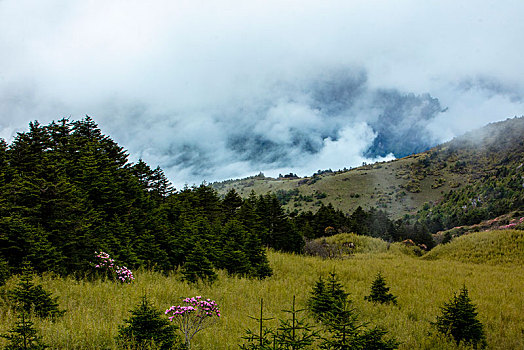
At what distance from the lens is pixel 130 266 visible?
11438mm

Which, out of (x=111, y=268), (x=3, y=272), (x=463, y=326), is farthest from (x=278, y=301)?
(x=3, y=272)

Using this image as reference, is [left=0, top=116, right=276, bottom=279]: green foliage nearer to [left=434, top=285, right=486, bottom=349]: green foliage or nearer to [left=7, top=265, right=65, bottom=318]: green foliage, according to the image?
[left=7, top=265, right=65, bottom=318]: green foliage

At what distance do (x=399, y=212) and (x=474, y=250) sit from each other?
71.2 meters

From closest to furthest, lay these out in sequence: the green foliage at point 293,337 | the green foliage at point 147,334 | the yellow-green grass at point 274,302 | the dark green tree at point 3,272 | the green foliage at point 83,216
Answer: the green foliage at point 293,337
the green foliage at point 147,334
the yellow-green grass at point 274,302
the dark green tree at point 3,272
the green foliage at point 83,216

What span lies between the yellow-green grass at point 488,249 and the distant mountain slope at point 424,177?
215 feet

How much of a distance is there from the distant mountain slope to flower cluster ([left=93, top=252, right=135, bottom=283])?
87.1 metres

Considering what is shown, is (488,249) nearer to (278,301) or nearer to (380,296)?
(380,296)

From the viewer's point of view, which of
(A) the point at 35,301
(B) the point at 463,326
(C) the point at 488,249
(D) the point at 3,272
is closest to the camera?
(A) the point at 35,301

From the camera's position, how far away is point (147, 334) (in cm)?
481

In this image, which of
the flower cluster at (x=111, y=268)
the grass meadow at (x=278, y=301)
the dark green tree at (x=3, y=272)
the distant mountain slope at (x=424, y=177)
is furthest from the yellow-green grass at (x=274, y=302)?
the distant mountain slope at (x=424, y=177)

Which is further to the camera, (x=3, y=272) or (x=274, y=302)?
(x=274, y=302)

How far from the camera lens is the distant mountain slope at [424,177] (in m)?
91.9

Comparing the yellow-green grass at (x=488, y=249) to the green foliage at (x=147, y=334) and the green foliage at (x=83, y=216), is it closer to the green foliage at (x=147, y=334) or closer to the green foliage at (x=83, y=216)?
the green foliage at (x=83, y=216)

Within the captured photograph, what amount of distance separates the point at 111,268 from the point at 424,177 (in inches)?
4601
